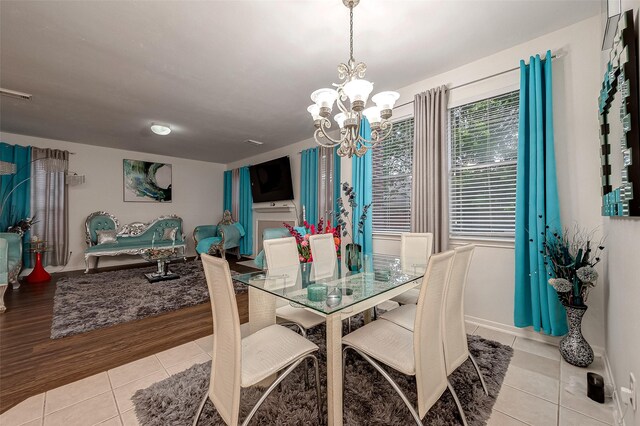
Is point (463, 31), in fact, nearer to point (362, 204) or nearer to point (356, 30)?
point (356, 30)

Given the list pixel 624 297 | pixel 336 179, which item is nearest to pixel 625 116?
pixel 624 297

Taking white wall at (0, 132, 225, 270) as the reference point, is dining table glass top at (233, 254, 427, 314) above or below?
below

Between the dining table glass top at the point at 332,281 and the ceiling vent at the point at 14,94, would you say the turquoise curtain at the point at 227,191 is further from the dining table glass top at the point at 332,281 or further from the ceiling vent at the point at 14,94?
the dining table glass top at the point at 332,281

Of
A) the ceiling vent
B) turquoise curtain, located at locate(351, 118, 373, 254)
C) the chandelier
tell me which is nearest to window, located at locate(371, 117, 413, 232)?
turquoise curtain, located at locate(351, 118, 373, 254)

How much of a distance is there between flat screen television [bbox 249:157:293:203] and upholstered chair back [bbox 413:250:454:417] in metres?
4.28

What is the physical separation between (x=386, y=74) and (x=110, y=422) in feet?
11.5

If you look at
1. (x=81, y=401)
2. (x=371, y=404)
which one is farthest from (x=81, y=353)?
(x=371, y=404)

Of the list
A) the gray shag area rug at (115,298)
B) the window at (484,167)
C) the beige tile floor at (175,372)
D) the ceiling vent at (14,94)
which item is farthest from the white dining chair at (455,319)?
the ceiling vent at (14,94)

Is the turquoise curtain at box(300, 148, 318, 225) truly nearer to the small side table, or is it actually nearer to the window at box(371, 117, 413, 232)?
the window at box(371, 117, 413, 232)

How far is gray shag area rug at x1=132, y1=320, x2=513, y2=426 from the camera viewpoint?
1358mm

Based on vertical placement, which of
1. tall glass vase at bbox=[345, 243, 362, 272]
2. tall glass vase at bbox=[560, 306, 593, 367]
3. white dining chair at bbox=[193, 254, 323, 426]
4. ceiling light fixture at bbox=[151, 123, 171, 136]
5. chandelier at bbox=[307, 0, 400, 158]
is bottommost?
tall glass vase at bbox=[560, 306, 593, 367]

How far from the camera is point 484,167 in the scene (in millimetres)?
2525

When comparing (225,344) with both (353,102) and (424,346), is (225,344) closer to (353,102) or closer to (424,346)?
(424,346)

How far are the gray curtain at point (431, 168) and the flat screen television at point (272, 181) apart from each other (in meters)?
2.96
